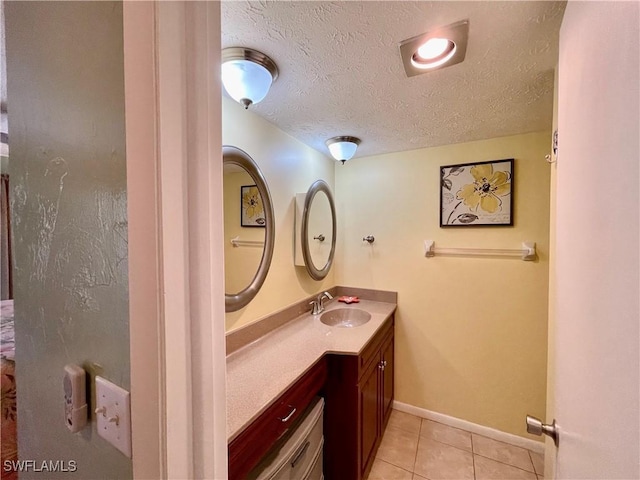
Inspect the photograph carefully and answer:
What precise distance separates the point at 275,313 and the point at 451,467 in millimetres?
1497

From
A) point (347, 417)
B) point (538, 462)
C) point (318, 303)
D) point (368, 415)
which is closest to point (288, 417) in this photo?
point (347, 417)

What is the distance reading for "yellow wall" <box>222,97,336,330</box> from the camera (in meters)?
1.34

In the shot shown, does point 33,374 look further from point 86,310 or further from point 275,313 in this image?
point 275,313

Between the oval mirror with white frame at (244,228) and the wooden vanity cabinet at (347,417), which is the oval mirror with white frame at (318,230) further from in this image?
the wooden vanity cabinet at (347,417)

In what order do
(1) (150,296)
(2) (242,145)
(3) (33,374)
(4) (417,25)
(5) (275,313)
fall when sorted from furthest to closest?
(5) (275,313)
(2) (242,145)
(4) (417,25)
(3) (33,374)
(1) (150,296)

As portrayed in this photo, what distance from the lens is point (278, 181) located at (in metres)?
1.65

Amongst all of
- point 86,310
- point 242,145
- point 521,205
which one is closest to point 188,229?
point 86,310

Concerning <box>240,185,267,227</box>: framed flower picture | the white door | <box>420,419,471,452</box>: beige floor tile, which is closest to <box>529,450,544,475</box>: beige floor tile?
<box>420,419,471,452</box>: beige floor tile

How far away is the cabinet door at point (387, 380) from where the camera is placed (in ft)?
5.93

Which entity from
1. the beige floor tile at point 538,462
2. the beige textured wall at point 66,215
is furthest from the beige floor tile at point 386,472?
the beige textured wall at point 66,215

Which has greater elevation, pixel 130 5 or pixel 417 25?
pixel 417 25

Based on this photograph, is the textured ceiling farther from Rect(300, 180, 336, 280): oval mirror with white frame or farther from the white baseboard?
the white baseboard

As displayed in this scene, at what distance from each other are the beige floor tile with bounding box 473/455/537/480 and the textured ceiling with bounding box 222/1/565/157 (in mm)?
2180

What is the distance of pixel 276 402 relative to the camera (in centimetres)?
97
